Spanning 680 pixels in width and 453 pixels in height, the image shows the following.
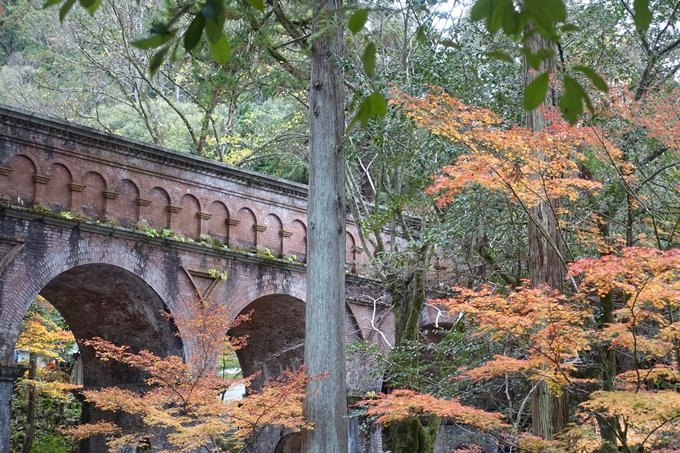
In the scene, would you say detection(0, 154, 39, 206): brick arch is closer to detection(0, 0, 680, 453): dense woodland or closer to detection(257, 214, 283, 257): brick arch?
detection(0, 0, 680, 453): dense woodland

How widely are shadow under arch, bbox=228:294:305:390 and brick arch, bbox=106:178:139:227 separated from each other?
3.47m

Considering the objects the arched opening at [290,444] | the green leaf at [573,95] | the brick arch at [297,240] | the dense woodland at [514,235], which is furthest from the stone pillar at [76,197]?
the green leaf at [573,95]

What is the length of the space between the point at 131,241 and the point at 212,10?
11.7 m

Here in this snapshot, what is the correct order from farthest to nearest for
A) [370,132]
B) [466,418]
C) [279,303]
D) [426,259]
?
[279,303] → [426,259] → [370,132] → [466,418]

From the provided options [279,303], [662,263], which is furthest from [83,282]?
[662,263]

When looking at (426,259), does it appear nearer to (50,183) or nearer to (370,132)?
(370,132)

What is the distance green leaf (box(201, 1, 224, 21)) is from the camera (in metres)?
1.96

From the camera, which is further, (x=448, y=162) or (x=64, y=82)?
(x=64, y=82)

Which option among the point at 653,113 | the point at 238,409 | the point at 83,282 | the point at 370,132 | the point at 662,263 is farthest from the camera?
the point at 83,282

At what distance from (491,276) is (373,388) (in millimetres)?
5720

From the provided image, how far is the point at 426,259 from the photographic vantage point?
12.5m

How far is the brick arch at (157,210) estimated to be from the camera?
1370 cm

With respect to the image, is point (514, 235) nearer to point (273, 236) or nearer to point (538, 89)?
point (273, 236)

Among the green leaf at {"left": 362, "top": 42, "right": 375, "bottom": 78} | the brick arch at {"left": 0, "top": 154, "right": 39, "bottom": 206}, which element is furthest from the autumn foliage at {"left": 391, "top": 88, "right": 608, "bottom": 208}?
the brick arch at {"left": 0, "top": 154, "right": 39, "bottom": 206}
